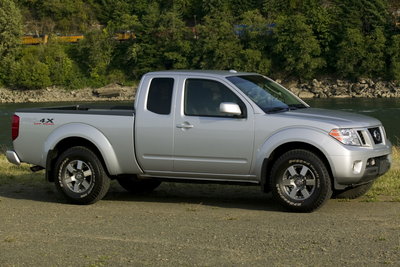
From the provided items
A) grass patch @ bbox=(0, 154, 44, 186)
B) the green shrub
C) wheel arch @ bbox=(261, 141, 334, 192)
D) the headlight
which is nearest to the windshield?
wheel arch @ bbox=(261, 141, 334, 192)

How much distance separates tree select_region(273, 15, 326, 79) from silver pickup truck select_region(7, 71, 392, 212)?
113 m

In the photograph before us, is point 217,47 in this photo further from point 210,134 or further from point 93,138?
point 210,134

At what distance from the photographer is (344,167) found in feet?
30.8

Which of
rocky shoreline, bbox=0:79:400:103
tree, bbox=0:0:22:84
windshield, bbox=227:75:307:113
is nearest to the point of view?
windshield, bbox=227:75:307:113

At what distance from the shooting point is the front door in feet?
32.6

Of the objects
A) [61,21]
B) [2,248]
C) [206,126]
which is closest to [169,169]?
[206,126]

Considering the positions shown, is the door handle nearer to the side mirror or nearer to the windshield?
the side mirror

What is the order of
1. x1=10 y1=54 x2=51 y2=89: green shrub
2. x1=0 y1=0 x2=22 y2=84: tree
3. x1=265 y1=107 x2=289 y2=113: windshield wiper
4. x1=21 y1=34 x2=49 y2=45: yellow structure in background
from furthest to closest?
x1=21 y1=34 x2=49 y2=45: yellow structure in background → x1=0 y1=0 x2=22 y2=84: tree → x1=10 y1=54 x2=51 y2=89: green shrub → x1=265 y1=107 x2=289 y2=113: windshield wiper

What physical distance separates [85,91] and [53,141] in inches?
4595

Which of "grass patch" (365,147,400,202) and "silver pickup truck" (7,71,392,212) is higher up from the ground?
"silver pickup truck" (7,71,392,212)

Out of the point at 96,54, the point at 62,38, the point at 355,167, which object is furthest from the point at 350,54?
the point at 355,167

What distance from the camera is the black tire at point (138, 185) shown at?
1183 centimetres

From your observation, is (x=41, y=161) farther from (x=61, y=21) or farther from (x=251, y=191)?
(x=61, y=21)

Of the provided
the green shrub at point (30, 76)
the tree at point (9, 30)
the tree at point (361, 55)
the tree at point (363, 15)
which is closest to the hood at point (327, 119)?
the tree at point (361, 55)
